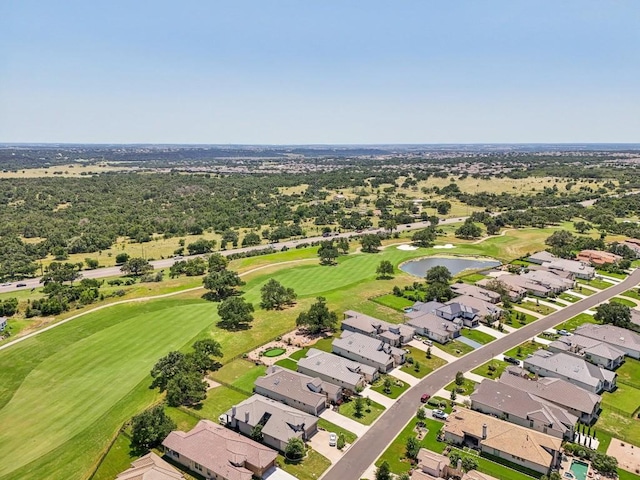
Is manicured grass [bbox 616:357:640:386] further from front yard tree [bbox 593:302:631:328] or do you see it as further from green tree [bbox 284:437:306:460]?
green tree [bbox 284:437:306:460]

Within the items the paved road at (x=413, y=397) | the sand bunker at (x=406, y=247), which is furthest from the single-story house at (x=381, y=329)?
the sand bunker at (x=406, y=247)

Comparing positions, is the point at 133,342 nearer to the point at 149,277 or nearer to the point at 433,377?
the point at 149,277

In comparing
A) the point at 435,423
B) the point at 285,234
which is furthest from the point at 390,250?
the point at 435,423

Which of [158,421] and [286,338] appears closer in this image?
[158,421]

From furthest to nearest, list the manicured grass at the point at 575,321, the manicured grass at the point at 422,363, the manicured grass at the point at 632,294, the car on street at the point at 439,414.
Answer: the manicured grass at the point at 632,294
the manicured grass at the point at 575,321
the manicured grass at the point at 422,363
the car on street at the point at 439,414

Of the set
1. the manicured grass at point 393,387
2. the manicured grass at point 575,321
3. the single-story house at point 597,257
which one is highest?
the single-story house at point 597,257

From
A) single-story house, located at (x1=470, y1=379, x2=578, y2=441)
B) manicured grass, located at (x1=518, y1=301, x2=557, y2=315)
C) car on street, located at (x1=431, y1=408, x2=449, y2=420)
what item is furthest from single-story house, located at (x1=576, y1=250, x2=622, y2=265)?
car on street, located at (x1=431, y1=408, x2=449, y2=420)

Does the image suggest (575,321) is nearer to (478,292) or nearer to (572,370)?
(478,292)

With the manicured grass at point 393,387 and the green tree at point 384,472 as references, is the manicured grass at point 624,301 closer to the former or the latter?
the manicured grass at point 393,387
